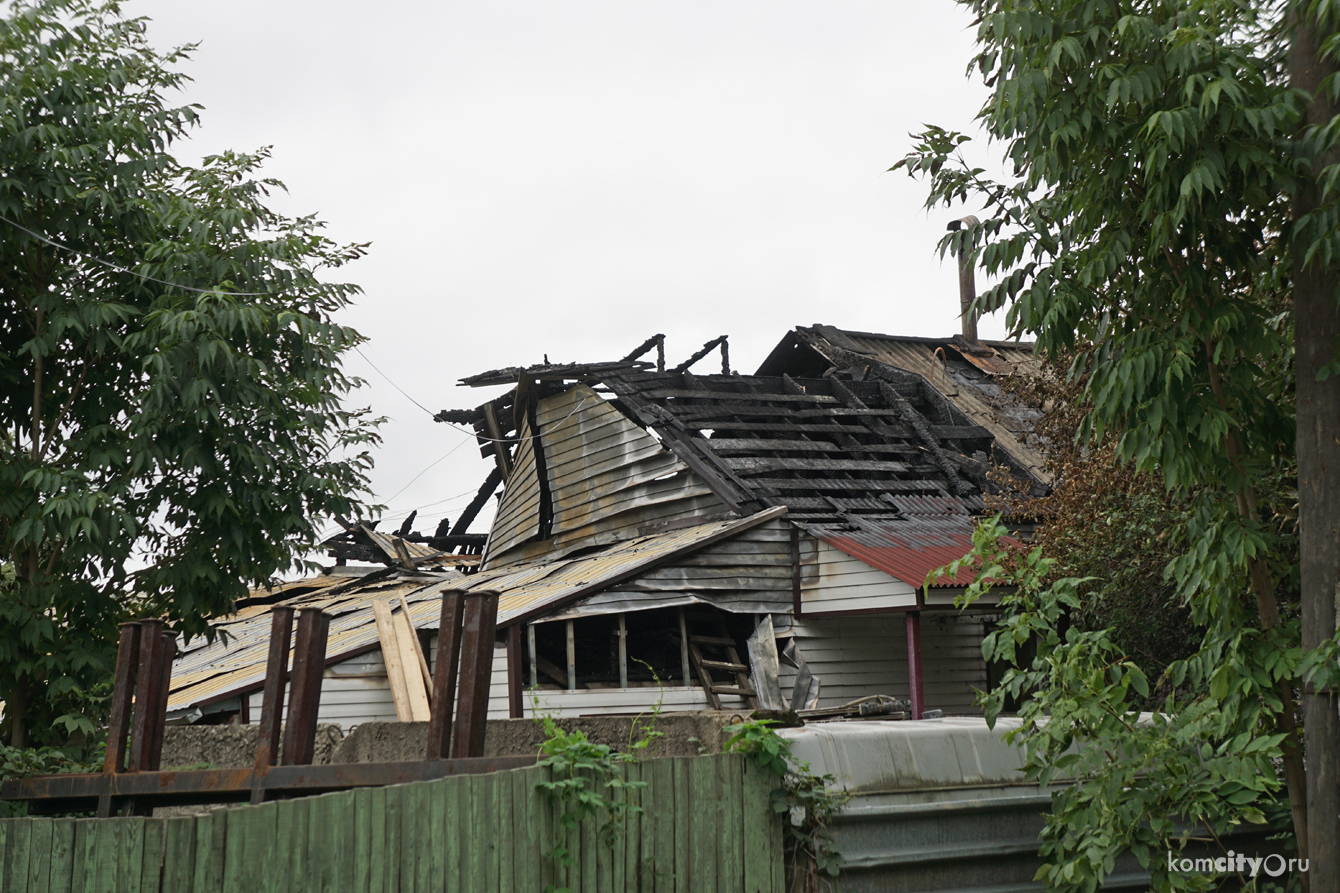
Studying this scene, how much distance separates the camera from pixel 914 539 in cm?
1466

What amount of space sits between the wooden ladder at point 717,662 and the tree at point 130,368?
6009mm

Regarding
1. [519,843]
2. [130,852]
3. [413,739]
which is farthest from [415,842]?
[413,739]

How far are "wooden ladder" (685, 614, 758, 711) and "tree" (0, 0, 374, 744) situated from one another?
6009mm

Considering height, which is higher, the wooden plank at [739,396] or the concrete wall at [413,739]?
the wooden plank at [739,396]

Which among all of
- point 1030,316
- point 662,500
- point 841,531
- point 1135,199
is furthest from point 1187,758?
point 662,500

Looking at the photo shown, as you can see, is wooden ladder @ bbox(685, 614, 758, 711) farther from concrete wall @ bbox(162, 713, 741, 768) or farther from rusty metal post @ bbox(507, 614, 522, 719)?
concrete wall @ bbox(162, 713, 741, 768)

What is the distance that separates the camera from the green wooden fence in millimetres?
4086

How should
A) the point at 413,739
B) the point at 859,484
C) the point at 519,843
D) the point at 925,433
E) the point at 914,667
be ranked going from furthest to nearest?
the point at 925,433, the point at 859,484, the point at 914,667, the point at 413,739, the point at 519,843

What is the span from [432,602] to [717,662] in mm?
4120

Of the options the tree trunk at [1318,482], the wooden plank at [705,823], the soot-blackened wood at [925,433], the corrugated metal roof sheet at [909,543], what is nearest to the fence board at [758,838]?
the wooden plank at [705,823]

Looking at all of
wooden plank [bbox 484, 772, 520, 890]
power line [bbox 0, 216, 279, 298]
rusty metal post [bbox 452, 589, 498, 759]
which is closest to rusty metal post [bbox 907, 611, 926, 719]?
power line [bbox 0, 216, 279, 298]

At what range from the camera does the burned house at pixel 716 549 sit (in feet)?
43.5

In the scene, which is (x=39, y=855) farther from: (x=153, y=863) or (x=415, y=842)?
(x=415, y=842)

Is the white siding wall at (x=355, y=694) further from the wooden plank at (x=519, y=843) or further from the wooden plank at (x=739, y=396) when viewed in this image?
the wooden plank at (x=519, y=843)
